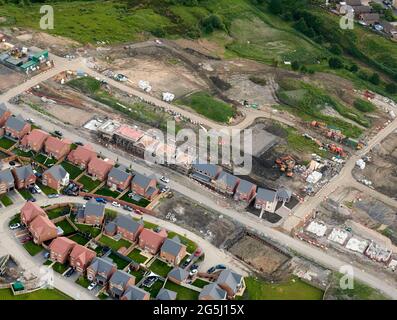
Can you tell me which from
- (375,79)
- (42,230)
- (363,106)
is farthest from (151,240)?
(375,79)

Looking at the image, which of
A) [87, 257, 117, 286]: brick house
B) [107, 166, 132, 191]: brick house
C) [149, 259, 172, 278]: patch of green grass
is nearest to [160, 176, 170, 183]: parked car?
[107, 166, 132, 191]: brick house

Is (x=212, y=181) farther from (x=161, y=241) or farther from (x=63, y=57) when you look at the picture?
(x=63, y=57)

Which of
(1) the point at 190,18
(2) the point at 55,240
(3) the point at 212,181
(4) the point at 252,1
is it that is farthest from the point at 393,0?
(2) the point at 55,240

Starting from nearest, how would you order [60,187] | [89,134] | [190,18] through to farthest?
[60,187]
[89,134]
[190,18]

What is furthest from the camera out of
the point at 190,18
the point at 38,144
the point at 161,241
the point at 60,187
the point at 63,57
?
the point at 190,18

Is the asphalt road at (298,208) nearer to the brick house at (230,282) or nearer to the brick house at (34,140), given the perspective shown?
the brick house at (34,140)

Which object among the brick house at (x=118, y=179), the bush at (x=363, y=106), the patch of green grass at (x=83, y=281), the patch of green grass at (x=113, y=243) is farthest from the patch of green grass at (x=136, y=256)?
the bush at (x=363, y=106)
